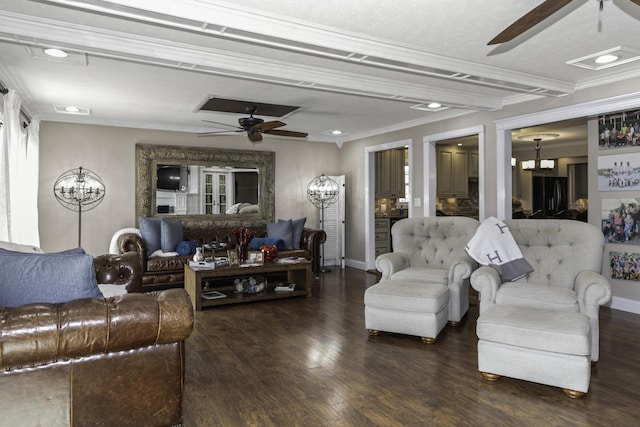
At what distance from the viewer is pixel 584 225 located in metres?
3.81

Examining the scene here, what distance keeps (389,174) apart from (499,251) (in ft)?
15.8

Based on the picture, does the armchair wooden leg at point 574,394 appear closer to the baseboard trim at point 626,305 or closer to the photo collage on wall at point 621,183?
the baseboard trim at point 626,305

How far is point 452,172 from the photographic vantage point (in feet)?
30.5

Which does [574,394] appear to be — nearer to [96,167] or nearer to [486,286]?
[486,286]

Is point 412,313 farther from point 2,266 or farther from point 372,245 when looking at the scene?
point 372,245

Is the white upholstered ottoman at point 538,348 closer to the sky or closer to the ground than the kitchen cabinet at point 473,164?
closer to the ground

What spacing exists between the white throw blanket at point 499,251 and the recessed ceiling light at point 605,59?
1667 mm

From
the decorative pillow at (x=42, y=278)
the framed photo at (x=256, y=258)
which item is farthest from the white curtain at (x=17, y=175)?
the framed photo at (x=256, y=258)

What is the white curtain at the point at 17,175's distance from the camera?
13.3 ft

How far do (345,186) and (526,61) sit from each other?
460 centimetres

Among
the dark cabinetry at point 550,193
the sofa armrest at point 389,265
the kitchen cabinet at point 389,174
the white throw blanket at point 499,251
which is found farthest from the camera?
the dark cabinetry at point 550,193

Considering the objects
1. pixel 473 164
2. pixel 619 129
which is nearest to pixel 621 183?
pixel 619 129

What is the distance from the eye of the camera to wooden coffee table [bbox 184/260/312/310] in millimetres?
4945

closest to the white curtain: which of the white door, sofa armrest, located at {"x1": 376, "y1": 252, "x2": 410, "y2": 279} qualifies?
sofa armrest, located at {"x1": 376, "y1": 252, "x2": 410, "y2": 279}
